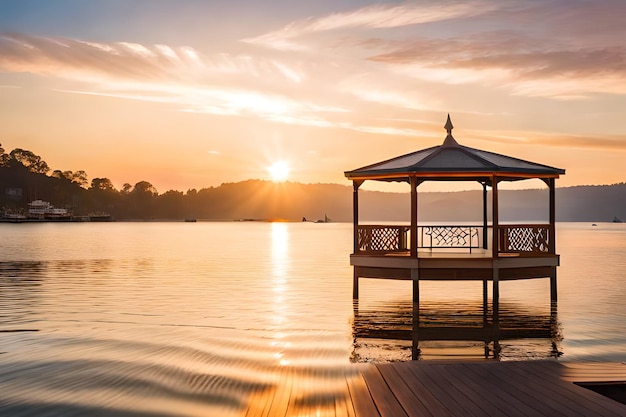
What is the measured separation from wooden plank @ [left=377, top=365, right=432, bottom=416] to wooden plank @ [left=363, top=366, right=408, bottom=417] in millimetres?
50

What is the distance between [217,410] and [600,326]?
41.0 feet

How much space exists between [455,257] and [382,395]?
483 inches

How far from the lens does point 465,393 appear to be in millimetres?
7535

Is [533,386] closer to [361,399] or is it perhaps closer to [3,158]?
[361,399]

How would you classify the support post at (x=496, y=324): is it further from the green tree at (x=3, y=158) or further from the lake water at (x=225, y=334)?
the green tree at (x=3, y=158)

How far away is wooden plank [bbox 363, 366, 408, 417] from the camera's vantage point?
682 centimetres

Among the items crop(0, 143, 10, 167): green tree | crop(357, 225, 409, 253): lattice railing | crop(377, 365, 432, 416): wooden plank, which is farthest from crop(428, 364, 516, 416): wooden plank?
crop(0, 143, 10, 167): green tree

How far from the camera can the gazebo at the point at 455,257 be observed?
61.3 feet

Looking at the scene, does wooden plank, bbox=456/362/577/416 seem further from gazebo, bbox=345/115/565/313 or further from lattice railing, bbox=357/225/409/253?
lattice railing, bbox=357/225/409/253

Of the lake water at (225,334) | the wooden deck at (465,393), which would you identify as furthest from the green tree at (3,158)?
the wooden deck at (465,393)

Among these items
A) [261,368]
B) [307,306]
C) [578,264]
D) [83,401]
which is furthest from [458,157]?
[578,264]

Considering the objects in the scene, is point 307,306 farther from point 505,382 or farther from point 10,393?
point 505,382

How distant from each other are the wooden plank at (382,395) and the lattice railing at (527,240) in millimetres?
12198

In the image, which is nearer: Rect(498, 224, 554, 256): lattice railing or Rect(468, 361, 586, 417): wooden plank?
Rect(468, 361, 586, 417): wooden plank
